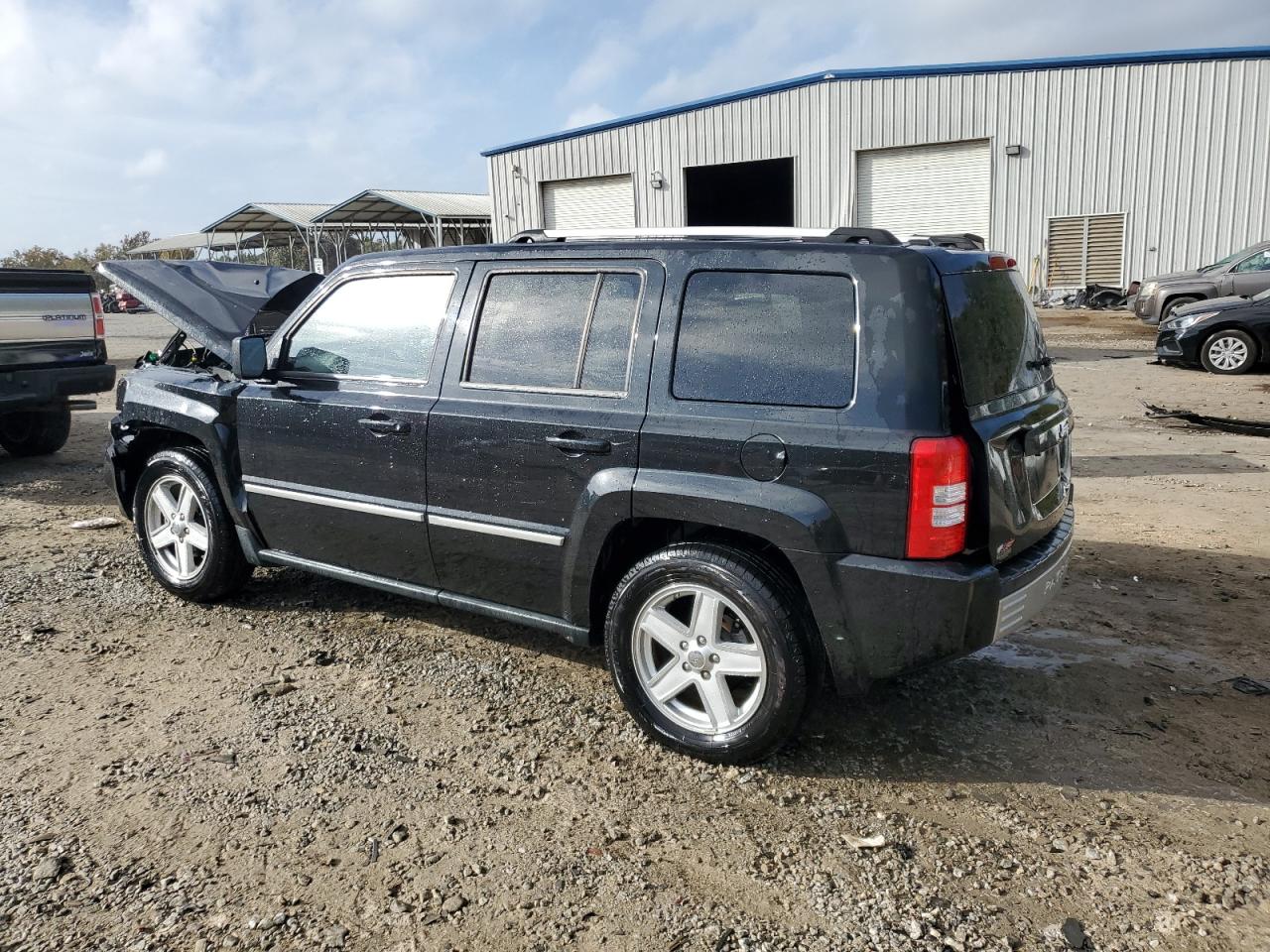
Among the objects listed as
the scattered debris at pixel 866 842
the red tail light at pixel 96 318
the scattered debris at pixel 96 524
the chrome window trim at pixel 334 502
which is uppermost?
the red tail light at pixel 96 318

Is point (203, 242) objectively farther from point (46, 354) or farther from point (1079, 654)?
point (1079, 654)

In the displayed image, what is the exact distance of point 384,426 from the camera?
13.5 ft

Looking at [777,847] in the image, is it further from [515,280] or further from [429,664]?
[515,280]

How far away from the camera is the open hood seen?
5.32 metres

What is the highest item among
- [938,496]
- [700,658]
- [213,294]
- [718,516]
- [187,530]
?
[213,294]

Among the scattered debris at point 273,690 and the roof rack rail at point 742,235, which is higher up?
the roof rack rail at point 742,235

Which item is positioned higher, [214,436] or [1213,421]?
[214,436]

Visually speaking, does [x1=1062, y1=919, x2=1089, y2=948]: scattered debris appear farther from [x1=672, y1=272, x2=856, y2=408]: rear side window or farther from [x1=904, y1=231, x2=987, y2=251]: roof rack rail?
[x1=904, y1=231, x2=987, y2=251]: roof rack rail

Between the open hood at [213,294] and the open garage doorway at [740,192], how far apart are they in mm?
20640

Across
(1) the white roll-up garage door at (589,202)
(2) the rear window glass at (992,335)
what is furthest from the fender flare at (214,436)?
(1) the white roll-up garage door at (589,202)

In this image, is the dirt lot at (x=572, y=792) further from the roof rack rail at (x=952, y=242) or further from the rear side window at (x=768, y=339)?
the roof rack rail at (x=952, y=242)

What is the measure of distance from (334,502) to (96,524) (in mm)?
3283

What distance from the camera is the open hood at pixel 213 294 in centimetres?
532

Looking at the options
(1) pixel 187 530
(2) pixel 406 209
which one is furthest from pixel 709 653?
(2) pixel 406 209
